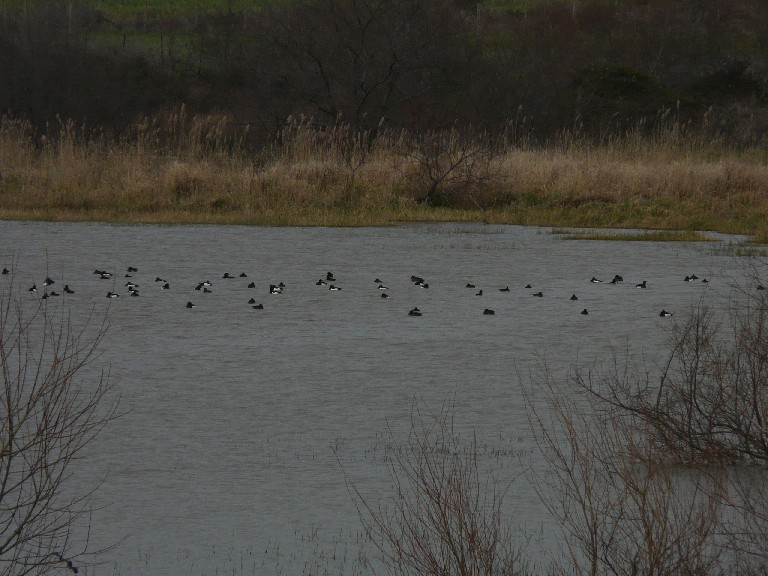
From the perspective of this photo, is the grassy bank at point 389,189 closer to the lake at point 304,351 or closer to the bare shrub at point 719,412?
the lake at point 304,351

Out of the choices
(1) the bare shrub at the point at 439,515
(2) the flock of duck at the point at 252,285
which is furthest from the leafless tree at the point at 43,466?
(2) the flock of duck at the point at 252,285

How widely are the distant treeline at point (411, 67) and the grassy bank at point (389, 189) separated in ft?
15.4

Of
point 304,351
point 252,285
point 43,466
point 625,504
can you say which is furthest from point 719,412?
point 252,285

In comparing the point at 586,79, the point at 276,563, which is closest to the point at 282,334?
the point at 276,563

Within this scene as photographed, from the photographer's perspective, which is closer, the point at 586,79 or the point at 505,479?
the point at 505,479

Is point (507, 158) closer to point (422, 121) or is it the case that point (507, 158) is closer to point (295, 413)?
point (422, 121)

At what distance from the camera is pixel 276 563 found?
6.23 meters

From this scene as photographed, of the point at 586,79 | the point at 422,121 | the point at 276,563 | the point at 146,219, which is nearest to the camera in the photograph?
the point at 276,563

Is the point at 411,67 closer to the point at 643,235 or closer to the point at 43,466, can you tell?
the point at 643,235

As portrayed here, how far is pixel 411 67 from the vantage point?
114ft

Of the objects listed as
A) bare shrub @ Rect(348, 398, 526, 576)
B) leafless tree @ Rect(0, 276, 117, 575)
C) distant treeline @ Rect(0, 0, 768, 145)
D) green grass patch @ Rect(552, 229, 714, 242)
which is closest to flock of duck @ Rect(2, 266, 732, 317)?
leafless tree @ Rect(0, 276, 117, 575)

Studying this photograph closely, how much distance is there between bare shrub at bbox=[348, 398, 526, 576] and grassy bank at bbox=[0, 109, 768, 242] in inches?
552

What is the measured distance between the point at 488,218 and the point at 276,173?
4309mm

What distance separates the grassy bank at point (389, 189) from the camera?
22.7 metres
